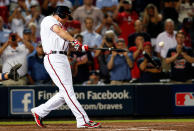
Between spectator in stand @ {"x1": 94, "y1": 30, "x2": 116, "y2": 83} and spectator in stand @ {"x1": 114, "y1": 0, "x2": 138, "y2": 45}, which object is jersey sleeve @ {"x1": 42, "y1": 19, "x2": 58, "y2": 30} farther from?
spectator in stand @ {"x1": 114, "y1": 0, "x2": 138, "y2": 45}

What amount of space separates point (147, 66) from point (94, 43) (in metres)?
2.25

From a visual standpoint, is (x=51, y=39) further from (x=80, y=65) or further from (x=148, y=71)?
(x=148, y=71)

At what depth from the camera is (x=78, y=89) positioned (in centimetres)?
1086

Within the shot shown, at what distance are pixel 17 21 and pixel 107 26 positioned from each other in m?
3.06

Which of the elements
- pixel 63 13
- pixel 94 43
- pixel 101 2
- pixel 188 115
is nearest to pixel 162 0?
pixel 101 2

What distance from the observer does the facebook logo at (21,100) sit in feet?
35.7

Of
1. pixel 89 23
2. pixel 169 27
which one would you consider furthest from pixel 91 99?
pixel 169 27

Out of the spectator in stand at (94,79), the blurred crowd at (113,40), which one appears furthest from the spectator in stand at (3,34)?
the spectator in stand at (94,79)

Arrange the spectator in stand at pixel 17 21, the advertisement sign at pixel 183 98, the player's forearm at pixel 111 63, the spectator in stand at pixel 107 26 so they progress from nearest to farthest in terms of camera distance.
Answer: the advertisement sign at pixel 183 98, the player's forearm at pixel 111 63, the spectator in stand at pixel 107 26, the spectator in stand at pixel 17 21

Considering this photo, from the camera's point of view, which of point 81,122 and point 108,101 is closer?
point 81,122

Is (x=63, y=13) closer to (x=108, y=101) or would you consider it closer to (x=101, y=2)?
(x=108, y=101)

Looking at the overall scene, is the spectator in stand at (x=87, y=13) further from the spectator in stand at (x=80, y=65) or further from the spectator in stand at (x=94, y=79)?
the spectator in stand at (x=94, y=79)

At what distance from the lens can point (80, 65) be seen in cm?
1173

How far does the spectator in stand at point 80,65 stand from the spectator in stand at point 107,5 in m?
3.02
